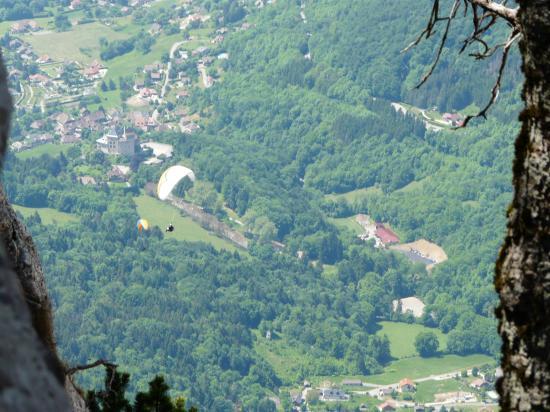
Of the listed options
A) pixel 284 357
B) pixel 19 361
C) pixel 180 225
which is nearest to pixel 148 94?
pixel 180 225

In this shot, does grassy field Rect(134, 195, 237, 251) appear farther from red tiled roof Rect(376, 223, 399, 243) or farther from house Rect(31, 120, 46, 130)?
house Rect(31, 120, 46, 130)

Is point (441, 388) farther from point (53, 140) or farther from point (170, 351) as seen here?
point (53, 140)

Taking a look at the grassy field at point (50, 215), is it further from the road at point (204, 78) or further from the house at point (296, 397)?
the house at point (296, 397)

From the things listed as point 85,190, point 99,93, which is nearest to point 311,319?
point 85,190

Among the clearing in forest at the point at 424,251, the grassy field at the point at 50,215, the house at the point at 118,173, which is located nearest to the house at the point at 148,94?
the house at the point at 118,173

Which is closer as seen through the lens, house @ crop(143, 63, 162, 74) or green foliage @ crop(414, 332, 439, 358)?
green foliage @ crop(414, 332, 439, 358)

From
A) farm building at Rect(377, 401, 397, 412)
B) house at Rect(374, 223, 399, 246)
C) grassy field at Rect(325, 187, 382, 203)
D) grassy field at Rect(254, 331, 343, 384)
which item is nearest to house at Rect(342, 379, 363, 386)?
grassy field at Rect(254, 331, 343, 384)
